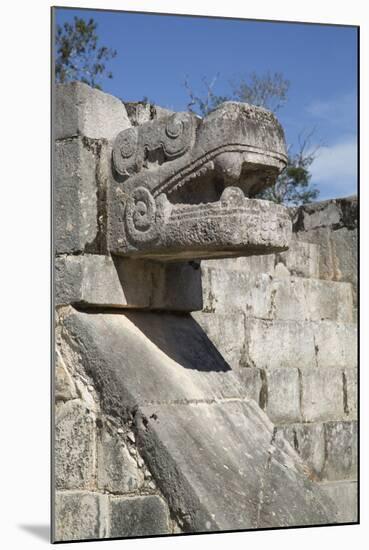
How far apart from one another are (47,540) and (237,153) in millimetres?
2107

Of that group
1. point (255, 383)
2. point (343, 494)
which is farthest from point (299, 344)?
point (343, 494)

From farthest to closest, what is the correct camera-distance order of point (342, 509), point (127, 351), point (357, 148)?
point (342, 509) < point (357, 148) < point (127, 351)

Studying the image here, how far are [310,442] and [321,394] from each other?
0.47m

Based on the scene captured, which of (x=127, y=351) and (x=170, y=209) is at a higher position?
(x=170, y=209)

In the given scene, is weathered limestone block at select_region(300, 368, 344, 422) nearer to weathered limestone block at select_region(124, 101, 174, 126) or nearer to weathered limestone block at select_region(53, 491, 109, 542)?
weathered limestone block at select_region(124, 101, 174, 126)

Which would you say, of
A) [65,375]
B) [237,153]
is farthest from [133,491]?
[237,153]

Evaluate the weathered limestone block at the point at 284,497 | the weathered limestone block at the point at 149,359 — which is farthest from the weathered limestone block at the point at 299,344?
the weathered limestone block at the point at 284,497

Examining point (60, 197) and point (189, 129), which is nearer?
point (189, 129)

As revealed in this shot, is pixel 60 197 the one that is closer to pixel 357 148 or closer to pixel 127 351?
pixel 127 351

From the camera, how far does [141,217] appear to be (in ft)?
16.9

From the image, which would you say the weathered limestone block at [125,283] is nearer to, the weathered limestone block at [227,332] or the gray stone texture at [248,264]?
the weathered limestone block at [227,332]

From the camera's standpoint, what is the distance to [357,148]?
21.5 feet

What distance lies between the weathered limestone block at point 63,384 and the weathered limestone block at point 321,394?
3.02 m

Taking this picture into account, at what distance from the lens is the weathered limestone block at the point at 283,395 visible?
734cm
